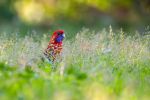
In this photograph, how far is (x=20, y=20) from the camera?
3422 cm

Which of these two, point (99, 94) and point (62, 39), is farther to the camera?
point (62, 39)

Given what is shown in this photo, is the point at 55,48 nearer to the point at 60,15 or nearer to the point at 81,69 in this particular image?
the point at 81,69

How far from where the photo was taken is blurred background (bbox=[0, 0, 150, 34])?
32.4 meters

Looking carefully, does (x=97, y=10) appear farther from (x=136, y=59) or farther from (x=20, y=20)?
(x=136, y=59)

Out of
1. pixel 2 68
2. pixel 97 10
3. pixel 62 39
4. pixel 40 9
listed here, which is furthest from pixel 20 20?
pixel 2 68

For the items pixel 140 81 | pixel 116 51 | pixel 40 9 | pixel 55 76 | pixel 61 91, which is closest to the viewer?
pixel 61 91

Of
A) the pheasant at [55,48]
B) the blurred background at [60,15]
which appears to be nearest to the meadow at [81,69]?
the pheasant at [55,48]

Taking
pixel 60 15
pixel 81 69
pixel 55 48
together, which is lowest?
pixel 81 69

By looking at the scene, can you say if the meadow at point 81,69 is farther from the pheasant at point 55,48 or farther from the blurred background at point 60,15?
the blurred background at point 60,15

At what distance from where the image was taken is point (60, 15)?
111ft

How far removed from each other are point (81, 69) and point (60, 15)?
2456 centimetres

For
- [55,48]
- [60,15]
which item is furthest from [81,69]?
[60,15]

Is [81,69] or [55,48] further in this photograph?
[55,48]

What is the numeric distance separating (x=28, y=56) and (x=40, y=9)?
2390 cm
